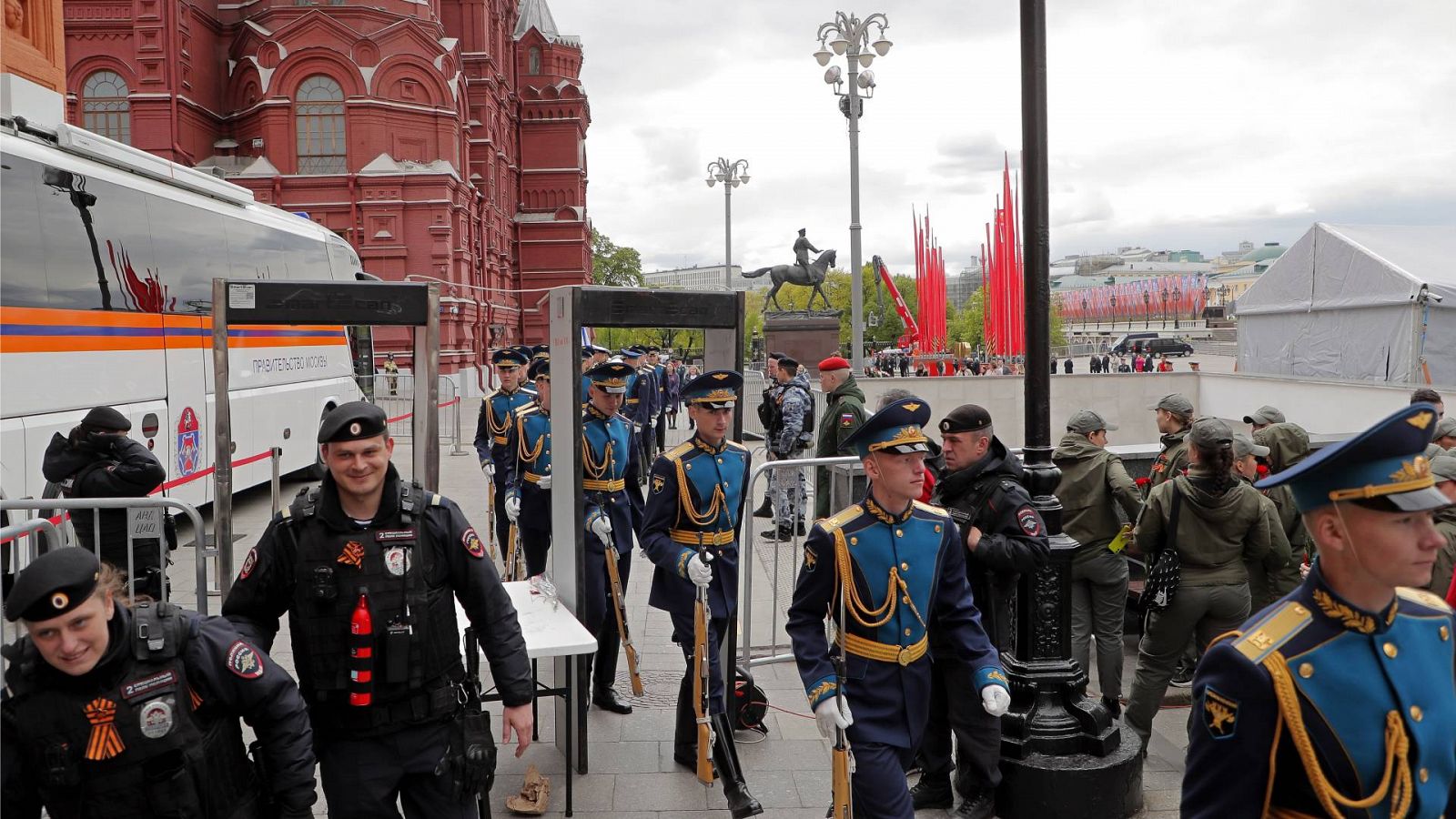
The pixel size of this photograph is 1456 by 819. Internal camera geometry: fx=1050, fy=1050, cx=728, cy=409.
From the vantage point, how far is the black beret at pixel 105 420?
22.3ft

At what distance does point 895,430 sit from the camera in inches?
159

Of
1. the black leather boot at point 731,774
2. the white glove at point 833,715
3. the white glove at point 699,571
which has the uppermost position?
the white glove at point 699,571

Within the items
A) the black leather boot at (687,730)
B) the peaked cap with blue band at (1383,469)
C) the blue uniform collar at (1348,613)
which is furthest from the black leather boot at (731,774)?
the peaked cap with blue band at (1383,469)

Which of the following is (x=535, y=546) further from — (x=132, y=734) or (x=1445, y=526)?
(x=1445, y=526)

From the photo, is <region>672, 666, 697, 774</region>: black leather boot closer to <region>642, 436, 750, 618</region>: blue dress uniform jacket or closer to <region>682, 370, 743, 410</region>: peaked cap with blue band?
<region>642, 436, 750, 618</region>: blue dress uniform jacket

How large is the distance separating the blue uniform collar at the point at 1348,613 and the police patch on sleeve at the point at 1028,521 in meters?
2.59

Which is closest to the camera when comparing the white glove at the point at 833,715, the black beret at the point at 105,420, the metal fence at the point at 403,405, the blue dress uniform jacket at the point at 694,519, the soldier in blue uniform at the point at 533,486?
the white glove at the point at 833,715

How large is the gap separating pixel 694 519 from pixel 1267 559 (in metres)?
3.28

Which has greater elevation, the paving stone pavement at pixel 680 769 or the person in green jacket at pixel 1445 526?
the person in green jacket at pixel 1445 526

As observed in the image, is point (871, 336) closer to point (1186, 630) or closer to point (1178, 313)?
point (1178, 313)

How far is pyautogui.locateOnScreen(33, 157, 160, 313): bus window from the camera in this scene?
997 cm

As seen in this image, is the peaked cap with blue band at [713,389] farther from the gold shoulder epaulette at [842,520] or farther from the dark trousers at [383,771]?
the dark trousers at [383,771]

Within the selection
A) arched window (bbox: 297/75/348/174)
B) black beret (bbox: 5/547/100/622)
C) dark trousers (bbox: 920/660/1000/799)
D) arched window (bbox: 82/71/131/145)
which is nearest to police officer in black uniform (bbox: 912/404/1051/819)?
dark trousers (bbox: 920/660/1000/799)

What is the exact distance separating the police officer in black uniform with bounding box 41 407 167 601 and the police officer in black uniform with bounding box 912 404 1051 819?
4925 millimetres
